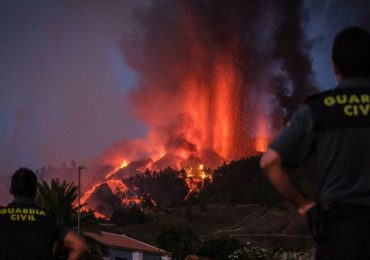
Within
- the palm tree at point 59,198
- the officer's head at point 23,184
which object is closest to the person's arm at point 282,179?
the officer's head at point 23,184

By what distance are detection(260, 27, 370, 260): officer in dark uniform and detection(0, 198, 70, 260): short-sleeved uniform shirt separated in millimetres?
2122

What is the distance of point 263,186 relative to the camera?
19350cm

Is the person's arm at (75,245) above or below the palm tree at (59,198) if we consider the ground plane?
below

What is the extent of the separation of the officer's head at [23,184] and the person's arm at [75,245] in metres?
0.50

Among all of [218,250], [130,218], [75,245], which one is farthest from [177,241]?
[130,218]

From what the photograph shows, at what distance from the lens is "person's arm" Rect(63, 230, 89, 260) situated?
5172mm

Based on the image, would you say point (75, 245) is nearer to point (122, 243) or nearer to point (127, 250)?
point (127, 250)

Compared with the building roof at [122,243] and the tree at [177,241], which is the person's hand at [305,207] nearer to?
the building roof at [122,243]

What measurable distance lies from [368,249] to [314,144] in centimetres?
71

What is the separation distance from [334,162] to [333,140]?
0.14 m

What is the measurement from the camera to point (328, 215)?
154 inches

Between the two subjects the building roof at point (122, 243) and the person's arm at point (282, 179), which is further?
the building roof at point (122, 243)

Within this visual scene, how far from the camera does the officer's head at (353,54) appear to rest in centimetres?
424

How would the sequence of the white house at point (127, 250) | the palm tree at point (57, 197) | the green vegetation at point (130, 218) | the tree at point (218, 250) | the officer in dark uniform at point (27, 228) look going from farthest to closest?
the green vegetation at point (130, 218) → the tree at point (218, 250) → the white house at point (127, 250) → the palm tree at point (57, 197) → the officer in dark uniform at point (27, 228)
